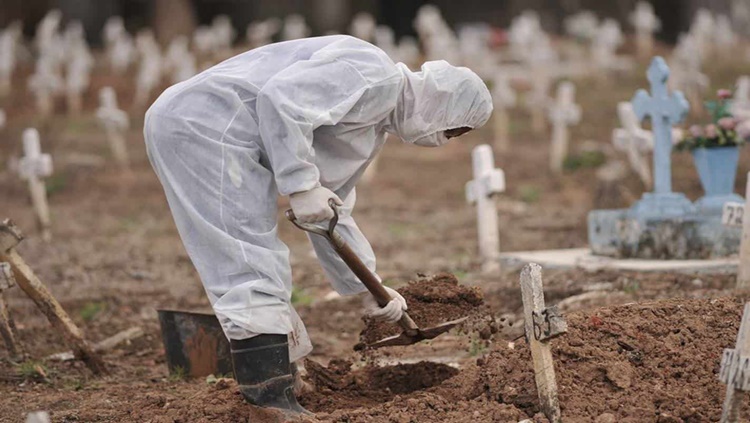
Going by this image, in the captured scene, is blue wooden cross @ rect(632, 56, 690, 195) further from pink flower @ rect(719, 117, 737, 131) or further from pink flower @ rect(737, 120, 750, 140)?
pink flower @ rect(737, 120, 750, 140)

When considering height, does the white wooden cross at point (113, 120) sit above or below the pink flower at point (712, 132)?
→ above

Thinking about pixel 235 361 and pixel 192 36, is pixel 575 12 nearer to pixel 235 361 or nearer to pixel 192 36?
pixel 192 36

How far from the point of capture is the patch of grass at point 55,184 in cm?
1455

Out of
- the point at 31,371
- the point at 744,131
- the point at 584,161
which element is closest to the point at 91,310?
the point at 31,371

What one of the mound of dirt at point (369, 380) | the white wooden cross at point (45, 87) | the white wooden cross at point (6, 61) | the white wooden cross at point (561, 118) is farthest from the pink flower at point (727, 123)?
the white wooden cross at point (6, 61)

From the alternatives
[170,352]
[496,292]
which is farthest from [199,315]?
[496,292]

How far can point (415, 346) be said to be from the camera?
640cm

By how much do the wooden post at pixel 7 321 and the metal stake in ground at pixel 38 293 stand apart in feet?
0.35

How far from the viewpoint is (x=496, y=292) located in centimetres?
711

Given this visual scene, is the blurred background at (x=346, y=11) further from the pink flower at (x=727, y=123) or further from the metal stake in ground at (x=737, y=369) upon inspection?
the metal stake in ground at (x=737, y=369)

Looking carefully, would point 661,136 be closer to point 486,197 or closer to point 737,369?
point 486,197

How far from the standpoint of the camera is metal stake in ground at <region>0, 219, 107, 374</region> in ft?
17.9

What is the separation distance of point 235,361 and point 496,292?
2.95 metres

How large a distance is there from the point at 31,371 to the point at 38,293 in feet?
1.36
